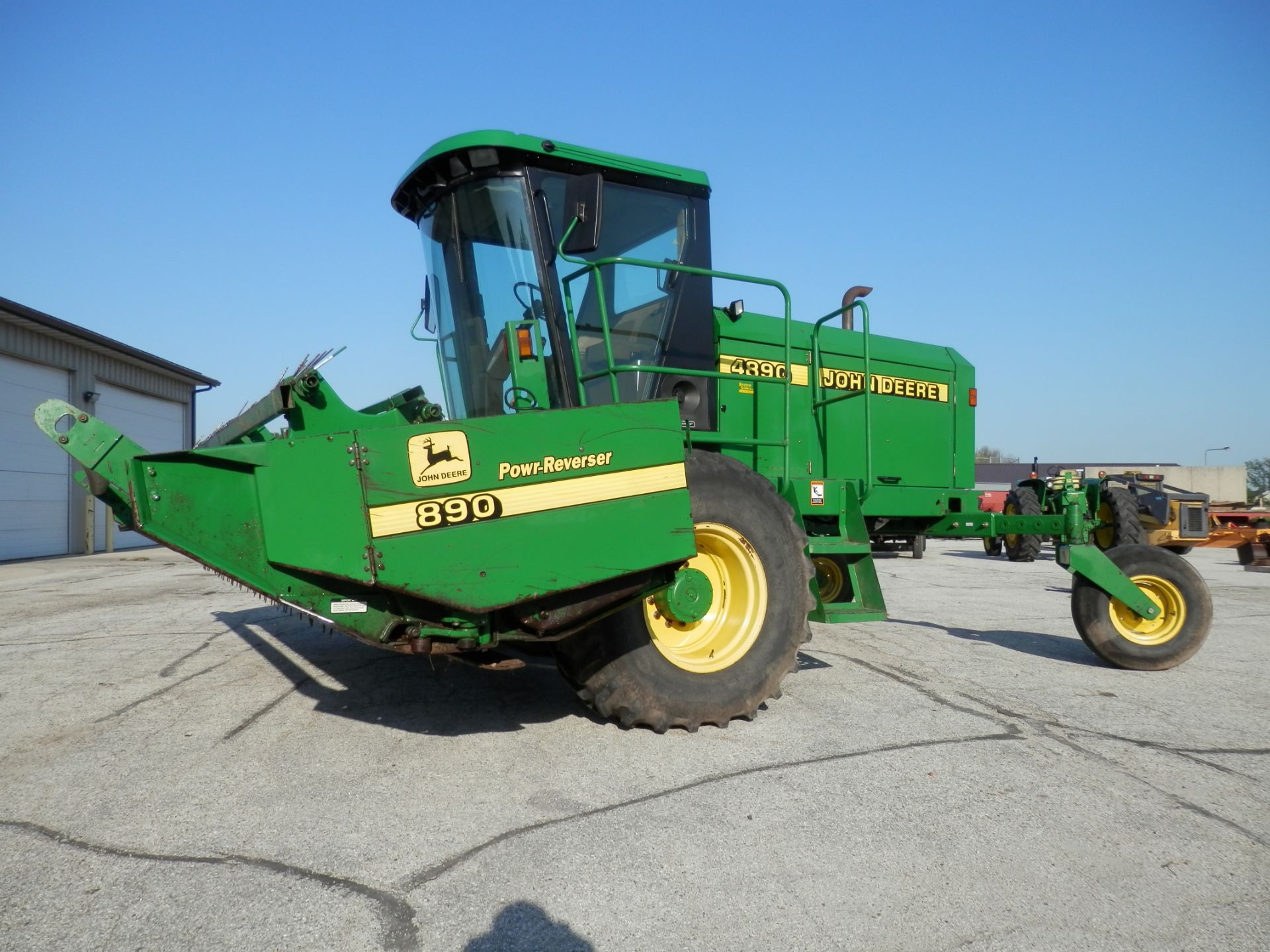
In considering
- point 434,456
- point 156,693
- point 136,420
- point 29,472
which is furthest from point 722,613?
point 136,420

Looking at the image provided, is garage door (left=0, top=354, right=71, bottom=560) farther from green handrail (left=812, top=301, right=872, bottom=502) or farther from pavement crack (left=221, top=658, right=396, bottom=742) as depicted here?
green handrail (left=812, top=301, right=872, bottom=502)

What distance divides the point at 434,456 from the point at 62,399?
17.7 meters

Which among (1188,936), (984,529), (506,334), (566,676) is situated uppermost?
(506,334)

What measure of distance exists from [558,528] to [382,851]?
4.27ft

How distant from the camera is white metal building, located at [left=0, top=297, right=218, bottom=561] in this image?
16062mm

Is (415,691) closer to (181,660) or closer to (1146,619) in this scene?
(181,660)

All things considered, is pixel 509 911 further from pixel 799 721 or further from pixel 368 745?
pixel 799 721

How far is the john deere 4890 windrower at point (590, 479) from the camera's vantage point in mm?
3145

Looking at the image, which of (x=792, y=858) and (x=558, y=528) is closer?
(x=792, y=858)

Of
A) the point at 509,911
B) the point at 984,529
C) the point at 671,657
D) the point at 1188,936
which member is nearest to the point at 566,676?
the point at 671,657

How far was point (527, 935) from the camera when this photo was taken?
2285 millimetres

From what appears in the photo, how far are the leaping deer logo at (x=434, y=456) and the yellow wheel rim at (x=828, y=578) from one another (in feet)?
10.4

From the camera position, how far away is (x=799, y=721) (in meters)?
4.23

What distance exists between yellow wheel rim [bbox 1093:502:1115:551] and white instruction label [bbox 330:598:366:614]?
524 inches
